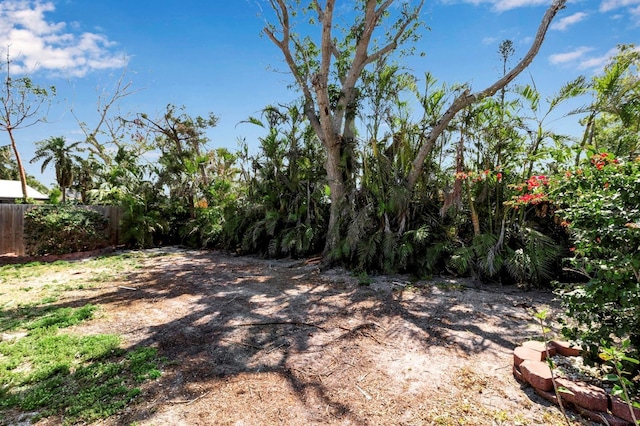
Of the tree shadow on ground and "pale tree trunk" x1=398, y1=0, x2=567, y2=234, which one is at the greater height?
"pale tree trunk" x1=398, y1=0, x2=567, y2=234

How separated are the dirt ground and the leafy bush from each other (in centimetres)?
416

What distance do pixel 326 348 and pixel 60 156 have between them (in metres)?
16.4

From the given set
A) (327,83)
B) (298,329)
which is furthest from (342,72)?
(298,329)

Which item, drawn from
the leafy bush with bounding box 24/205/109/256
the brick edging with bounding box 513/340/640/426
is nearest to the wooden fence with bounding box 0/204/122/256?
the leafy bush with bounding box 24/205/109/256

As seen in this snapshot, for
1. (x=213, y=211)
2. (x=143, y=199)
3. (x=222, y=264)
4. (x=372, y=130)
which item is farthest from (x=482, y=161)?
(x=143, y=199)

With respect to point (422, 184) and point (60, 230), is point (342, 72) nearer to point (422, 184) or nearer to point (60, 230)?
point (422, 184)

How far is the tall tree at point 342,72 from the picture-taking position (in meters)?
6.40

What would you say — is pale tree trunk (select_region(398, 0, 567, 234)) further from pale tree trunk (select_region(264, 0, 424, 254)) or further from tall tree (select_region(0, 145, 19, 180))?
tall tree (select_region(0, 145, 19, 180))

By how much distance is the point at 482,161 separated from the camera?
6262mm

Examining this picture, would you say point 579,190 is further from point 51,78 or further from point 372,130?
point 51,78

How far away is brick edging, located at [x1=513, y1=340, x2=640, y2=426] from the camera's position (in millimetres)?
1962

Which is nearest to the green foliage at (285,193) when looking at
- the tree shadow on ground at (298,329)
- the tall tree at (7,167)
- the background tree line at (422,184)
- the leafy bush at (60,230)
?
the background tree line at (422,184)

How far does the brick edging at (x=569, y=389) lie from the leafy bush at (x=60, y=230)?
34.3 feet

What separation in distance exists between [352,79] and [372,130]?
1525mm
